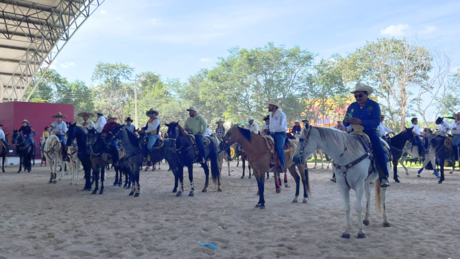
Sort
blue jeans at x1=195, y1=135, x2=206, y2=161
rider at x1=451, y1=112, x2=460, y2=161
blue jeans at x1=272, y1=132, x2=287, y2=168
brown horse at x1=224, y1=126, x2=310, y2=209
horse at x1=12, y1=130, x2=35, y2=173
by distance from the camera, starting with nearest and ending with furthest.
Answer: brown horse at x1=224, y1=126, x2=310, y2=209 → blue jeans at x1=272, y1=132, x2=287, y2=168 → blue jeans at x1=195, y1=135, x2=206, y2=161 → rider at x1=451, y1=112, x2=460, y2=161 → horse at x1=12, y1=130, x2=35, y2=173

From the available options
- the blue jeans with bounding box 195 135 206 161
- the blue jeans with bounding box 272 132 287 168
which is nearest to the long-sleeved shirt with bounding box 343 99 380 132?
the blue jeans with bounding box 272 132 287 168

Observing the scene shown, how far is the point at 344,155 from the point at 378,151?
2.07ft

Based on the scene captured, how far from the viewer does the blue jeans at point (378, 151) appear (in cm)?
509

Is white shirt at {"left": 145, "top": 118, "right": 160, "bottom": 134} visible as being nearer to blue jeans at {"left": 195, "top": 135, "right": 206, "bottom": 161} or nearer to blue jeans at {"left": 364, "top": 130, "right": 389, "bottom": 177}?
blue jeans at {"left": 195, "top": 135, "right": 206, "bottom": 161}

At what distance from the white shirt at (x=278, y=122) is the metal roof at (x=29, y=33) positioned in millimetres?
17975

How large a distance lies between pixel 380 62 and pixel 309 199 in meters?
21.3

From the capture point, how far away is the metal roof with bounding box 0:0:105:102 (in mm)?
21250

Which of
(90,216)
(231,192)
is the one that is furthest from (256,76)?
(90,216)

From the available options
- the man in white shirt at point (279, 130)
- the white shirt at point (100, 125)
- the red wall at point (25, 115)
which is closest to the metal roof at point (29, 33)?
the red wall at point (25, 115)

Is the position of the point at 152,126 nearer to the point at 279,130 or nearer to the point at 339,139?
the point at 279,130

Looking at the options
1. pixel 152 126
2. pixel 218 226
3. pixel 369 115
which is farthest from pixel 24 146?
pixel 369 115

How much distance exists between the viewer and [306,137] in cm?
497

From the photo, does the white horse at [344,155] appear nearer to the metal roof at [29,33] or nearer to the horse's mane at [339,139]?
the horse's mane at [339,139]

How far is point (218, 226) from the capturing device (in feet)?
18.2
